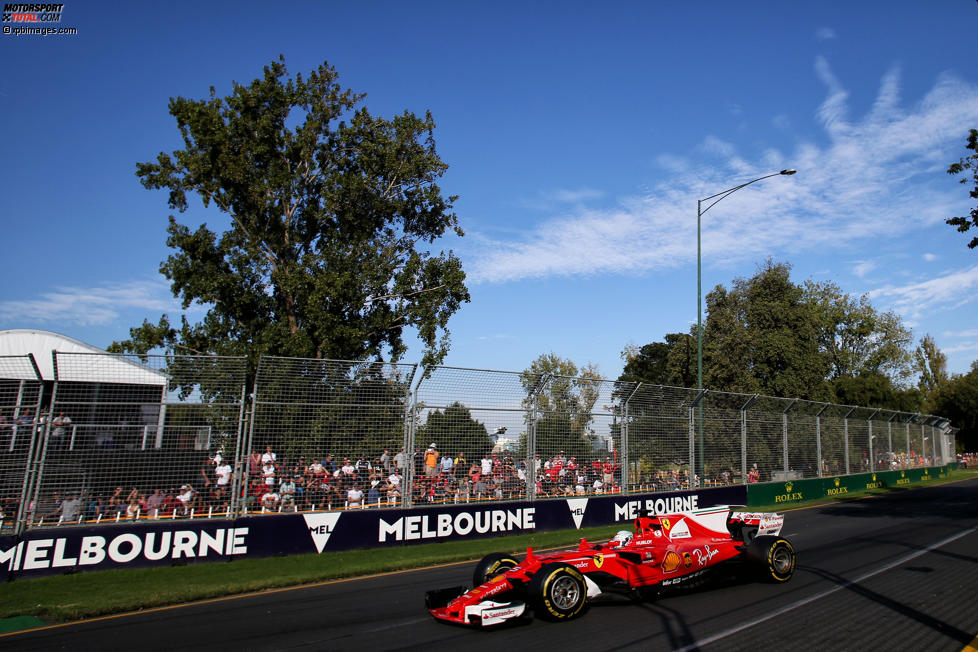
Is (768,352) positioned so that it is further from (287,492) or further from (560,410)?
(287,492)

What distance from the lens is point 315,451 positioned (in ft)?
39.9

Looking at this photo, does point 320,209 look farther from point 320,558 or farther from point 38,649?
point 38,649

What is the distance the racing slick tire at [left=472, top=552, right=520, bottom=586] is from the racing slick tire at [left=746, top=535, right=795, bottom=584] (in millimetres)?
3409

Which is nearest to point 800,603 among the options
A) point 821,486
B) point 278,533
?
point 278,533

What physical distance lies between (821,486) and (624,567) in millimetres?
20031

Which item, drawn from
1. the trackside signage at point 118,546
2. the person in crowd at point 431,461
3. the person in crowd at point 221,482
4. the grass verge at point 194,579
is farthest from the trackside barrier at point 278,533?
the person in crowd at point 431,461

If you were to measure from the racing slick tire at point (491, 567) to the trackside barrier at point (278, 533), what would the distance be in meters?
5.35

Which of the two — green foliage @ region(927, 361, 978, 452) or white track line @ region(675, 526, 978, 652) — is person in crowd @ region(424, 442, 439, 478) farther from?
green foliage @ region(927, 361, 978, 452)

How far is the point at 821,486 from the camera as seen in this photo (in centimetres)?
2439

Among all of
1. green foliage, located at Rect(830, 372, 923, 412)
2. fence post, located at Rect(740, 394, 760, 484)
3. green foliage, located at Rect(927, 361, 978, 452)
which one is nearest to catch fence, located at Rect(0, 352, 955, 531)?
fence post, located at Rect(740, 394, 760, 484)

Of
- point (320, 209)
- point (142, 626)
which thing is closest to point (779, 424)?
point (320, 209)

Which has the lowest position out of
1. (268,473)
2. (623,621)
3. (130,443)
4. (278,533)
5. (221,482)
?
(623,621)

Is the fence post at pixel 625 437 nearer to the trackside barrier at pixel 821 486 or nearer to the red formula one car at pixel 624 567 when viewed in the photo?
the trackside barrier at pixel 821 486

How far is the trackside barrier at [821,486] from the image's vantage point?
20991mm
